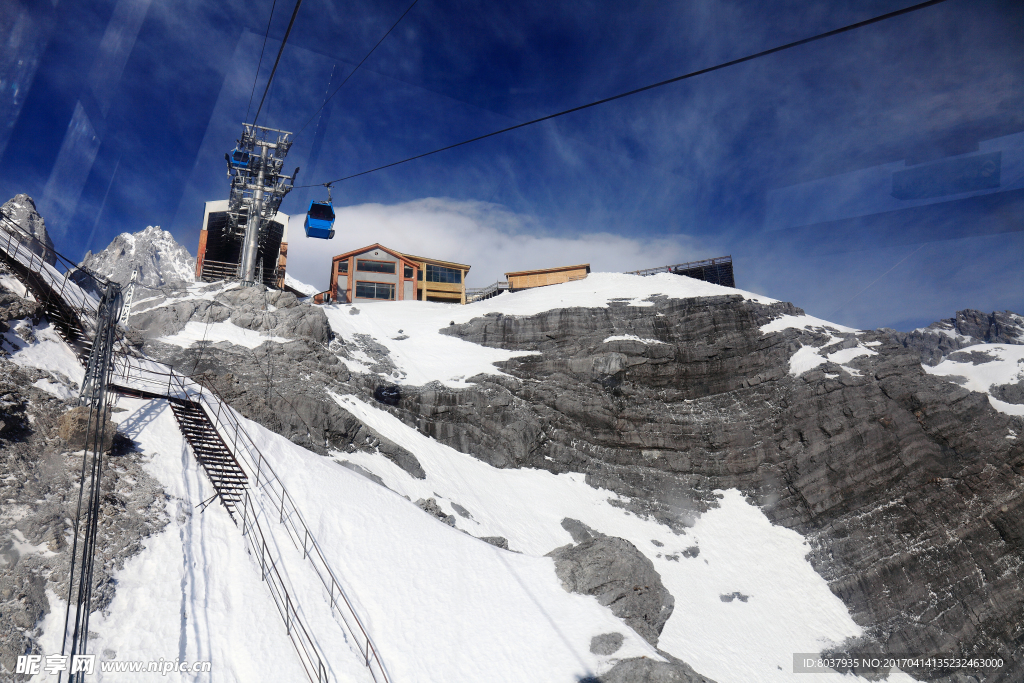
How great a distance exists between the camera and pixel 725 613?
28281 mm

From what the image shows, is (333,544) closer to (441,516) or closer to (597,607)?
(441,516)

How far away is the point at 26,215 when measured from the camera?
1425 cm

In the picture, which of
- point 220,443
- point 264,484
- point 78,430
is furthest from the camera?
point 220,443

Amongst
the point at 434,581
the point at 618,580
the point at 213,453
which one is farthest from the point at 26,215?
the point at 618,580

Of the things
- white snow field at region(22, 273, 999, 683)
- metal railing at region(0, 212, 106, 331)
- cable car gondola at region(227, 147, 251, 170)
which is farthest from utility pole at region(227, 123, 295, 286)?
metal railing at region(0, 212, 106, 331)

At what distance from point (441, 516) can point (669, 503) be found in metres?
19.3

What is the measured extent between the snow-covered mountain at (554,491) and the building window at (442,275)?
10682 mm

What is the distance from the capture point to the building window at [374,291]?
6378cm

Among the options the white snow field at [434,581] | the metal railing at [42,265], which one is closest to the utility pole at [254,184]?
the white snow field at [434,581]

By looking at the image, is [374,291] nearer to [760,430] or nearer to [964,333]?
[760,430]

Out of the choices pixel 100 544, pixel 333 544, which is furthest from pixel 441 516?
pixel 100 544

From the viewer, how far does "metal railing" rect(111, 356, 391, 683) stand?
45.9 ft

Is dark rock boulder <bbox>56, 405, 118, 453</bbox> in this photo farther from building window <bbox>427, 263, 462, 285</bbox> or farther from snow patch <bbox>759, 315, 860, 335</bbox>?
building window <bbox>427, 263, 462, 285</bbox>

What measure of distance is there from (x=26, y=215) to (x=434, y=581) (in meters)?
16.1
